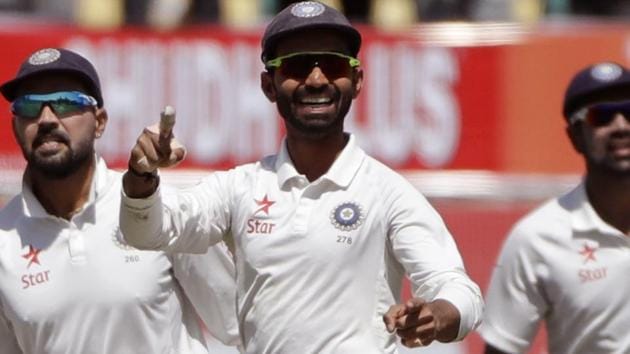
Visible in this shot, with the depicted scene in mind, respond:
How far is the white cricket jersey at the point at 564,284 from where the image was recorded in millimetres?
7441

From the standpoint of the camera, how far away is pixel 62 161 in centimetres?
700

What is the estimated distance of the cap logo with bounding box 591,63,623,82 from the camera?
778 centimetres

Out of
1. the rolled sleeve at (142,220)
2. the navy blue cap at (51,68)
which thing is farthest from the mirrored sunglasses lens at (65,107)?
the rolled sleeve at (142,220)

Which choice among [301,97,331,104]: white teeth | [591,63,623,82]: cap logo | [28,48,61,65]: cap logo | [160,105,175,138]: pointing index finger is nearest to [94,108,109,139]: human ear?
[28,48,61,65]: cap logo

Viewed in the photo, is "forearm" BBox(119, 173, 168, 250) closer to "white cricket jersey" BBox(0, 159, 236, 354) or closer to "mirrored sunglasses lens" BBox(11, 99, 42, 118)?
"white cricket jersey" BBox(0, 159, 236, 354)

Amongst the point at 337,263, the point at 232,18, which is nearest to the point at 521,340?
the point at 337,263

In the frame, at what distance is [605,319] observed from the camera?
743 centimetres

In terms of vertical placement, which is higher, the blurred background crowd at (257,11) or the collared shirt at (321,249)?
the collared shirt at (321,249)

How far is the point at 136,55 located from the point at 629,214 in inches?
203

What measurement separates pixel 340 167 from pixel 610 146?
5.58 feet

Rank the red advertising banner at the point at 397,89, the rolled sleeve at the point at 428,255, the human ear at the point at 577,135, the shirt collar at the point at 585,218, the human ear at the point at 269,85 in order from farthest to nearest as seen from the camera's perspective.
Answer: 1. the red advertising banner at the point at 397,89
2. the human ear at the point at 577,135
3. the shirt collar at the point at 585,218
4. the human ear at the point at 269,85
5. the rolled sleeve at the point at 428,255

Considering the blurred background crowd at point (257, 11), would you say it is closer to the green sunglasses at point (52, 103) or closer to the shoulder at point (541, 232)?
the shoulder at point (541, 232)

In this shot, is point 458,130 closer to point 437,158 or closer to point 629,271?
point 437,158

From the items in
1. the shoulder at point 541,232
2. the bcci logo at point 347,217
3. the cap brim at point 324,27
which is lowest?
the shoulder at point 541,232
